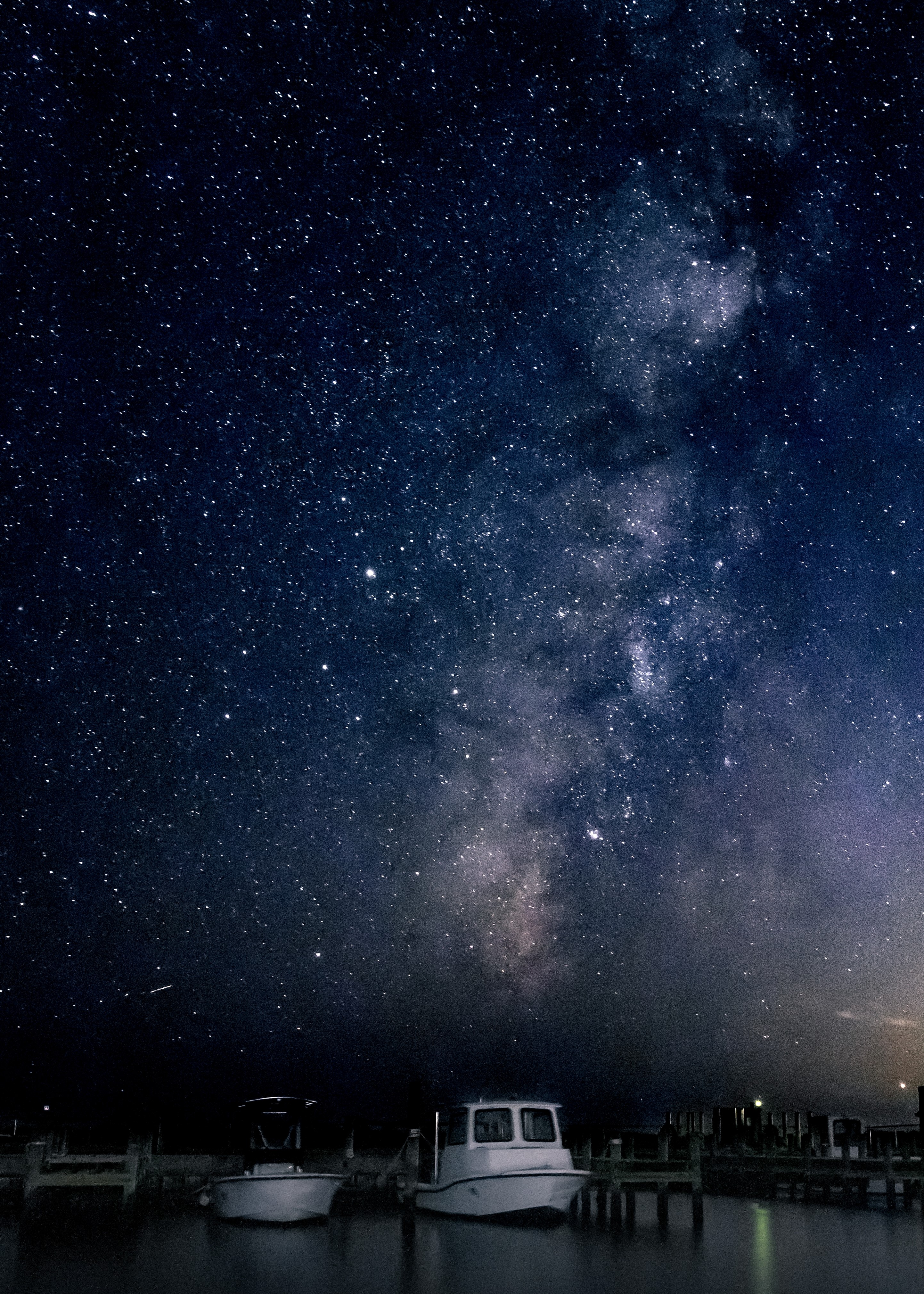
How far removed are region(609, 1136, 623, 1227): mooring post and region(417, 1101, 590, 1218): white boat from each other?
1148 millimetres

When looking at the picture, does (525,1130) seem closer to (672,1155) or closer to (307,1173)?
(307,1173)

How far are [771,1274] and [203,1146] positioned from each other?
45711mm

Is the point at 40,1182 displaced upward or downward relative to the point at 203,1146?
upward

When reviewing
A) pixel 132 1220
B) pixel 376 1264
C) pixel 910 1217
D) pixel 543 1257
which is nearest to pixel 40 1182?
pixel 132 1220

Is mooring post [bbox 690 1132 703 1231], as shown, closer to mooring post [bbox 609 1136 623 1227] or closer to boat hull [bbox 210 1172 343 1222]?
mooring post [bbox 609 1136 623 1227]

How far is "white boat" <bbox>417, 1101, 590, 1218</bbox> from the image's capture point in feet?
77.0

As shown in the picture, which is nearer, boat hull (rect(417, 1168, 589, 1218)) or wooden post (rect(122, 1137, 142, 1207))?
boat hull (rect(417, 1168, 589, 1218))

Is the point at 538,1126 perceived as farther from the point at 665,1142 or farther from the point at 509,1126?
the point at 665,1142

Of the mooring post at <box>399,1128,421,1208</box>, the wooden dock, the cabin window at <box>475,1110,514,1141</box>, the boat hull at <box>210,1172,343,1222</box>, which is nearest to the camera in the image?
the boat hull at <box>210,1172,343,1222</box>

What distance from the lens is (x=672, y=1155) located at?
132 feet

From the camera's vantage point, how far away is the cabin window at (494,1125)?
25.2 meters

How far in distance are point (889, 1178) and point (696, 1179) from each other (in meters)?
7.63

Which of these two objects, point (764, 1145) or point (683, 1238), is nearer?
point (683, 1238)

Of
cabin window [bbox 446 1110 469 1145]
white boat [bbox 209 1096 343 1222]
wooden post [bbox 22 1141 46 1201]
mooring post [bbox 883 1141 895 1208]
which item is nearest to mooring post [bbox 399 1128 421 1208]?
cabin window [bbox 446 1110 469 1145]
